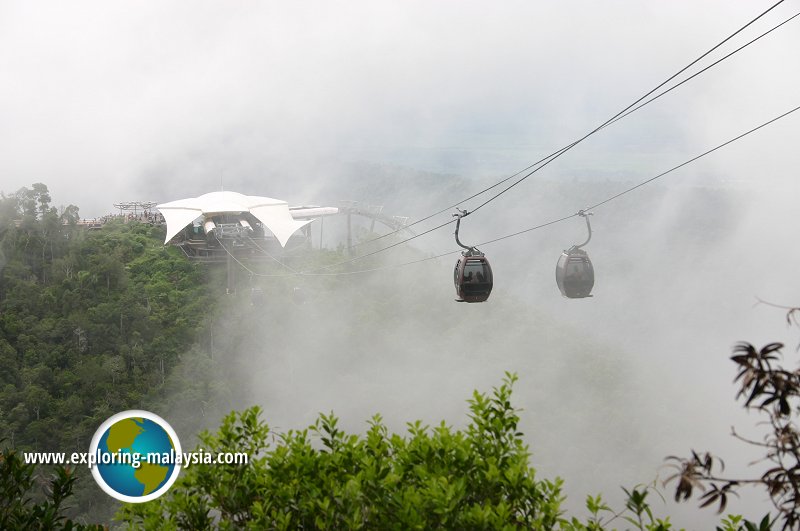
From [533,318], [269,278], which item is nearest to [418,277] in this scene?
[533,318]

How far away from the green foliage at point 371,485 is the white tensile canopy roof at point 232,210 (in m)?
23.8

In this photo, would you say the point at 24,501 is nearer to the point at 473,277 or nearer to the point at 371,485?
the point at 371,485

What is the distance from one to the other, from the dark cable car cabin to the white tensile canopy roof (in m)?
19.2

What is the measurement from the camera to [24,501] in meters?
3.89

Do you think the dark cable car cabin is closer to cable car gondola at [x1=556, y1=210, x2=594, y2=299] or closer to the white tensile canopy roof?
cable car gondola at [x1=556, y1=210, x2=594, y2=299]

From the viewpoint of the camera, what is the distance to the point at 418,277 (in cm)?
3803

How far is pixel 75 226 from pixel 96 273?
12.4ft

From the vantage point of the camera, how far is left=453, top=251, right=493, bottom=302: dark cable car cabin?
31.7ft

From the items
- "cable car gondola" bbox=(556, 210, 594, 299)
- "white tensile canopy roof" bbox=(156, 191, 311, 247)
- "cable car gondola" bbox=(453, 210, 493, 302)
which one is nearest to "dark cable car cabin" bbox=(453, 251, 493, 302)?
"cable car gondola" bbox=(453, 210, 493, 302)

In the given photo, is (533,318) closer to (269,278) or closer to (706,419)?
(706,419)

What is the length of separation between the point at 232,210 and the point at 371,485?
2530cm

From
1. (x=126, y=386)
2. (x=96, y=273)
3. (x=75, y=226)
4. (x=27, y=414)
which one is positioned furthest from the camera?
(x=75, y=226)

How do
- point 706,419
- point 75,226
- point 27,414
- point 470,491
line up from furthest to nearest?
1. point 706,419
2. point 75,226
3. point 27,414
4. point 470,491

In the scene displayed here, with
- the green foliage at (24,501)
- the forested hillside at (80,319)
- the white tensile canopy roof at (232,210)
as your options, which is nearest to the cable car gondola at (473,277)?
the green foliage at (24,501)
